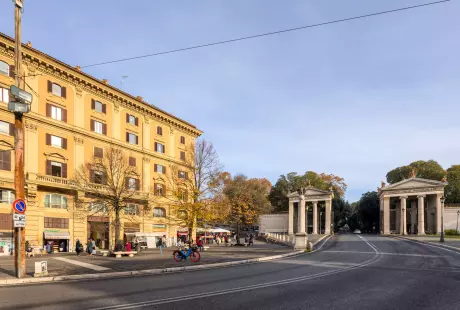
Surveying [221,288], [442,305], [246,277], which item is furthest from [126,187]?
[442,305]

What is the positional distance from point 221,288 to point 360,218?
9565 centimetres

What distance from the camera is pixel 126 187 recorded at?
103 ft

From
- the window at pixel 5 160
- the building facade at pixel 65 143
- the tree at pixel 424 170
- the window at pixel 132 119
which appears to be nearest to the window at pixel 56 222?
the building facade at pixel 65 143

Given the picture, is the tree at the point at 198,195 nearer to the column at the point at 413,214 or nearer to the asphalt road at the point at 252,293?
the asphalt road at the point at 252,293

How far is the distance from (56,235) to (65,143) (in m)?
9.20

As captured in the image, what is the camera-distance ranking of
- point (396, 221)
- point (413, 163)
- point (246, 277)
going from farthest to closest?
point (413, 163)
point (396, 221)
point (246, 277)

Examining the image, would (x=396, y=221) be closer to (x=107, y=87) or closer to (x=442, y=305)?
(x=107, y=87)

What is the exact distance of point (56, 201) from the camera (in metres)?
34.9

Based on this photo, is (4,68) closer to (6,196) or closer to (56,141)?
(56,141)

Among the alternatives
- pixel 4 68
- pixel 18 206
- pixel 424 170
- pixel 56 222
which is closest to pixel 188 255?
pixel 18 206

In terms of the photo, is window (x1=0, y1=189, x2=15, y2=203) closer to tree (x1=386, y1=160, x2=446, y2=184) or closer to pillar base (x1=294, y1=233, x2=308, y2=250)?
pillar base (x1=294, y1=233, x2=308, y2=250)

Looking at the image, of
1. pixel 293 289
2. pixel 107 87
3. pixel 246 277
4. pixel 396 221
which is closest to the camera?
pixel 293 289

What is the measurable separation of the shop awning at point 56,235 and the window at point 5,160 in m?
6.85

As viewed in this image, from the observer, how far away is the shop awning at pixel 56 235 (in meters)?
33.5
